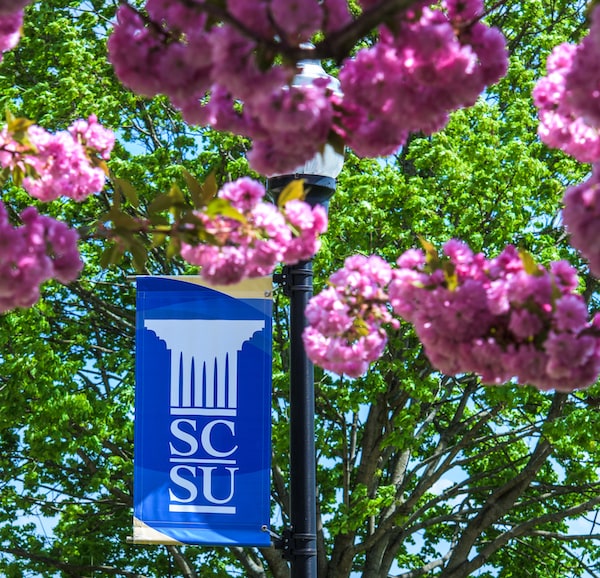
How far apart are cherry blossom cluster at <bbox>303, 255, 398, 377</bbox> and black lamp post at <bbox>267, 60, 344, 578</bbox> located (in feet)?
6.40

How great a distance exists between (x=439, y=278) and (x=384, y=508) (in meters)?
10.8

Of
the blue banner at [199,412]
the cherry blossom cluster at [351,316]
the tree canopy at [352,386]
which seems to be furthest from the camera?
the tree canopy at [352,386]

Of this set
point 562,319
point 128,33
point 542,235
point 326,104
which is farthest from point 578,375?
point 542,235

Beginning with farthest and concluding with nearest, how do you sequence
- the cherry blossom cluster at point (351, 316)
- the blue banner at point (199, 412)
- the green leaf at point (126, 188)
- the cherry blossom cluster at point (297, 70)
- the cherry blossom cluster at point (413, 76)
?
1. the blue banner at point (199, 412)
2. the green leaf at point (126, 188)
3. the cherry blossom cluster at point (351, 316)
4. the cherry blossom cluster at point (413, 76)
5. the cherry blossom cluster at point (297, 70)

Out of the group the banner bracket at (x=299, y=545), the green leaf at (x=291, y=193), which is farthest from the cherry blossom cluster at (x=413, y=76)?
the banner bracket at (x=299, y=545)

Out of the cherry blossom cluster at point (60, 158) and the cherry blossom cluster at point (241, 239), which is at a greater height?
the cherry blossom cluster at point (60, 158)

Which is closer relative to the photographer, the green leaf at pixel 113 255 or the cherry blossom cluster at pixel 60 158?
the green leaf at pixel 113 255

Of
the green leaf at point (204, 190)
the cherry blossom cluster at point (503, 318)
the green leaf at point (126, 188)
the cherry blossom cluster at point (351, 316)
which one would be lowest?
the cherry blossom cluster at point (503, 318)

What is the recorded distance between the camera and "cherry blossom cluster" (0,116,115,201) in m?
4.53

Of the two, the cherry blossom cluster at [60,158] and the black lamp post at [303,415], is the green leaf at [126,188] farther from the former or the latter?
the black lamp post at [303,415]

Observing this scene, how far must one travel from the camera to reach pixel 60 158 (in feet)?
15.3

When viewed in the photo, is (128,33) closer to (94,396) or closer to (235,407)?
(235,407)

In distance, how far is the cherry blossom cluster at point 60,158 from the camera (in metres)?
4.53

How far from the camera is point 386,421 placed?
13805mm
